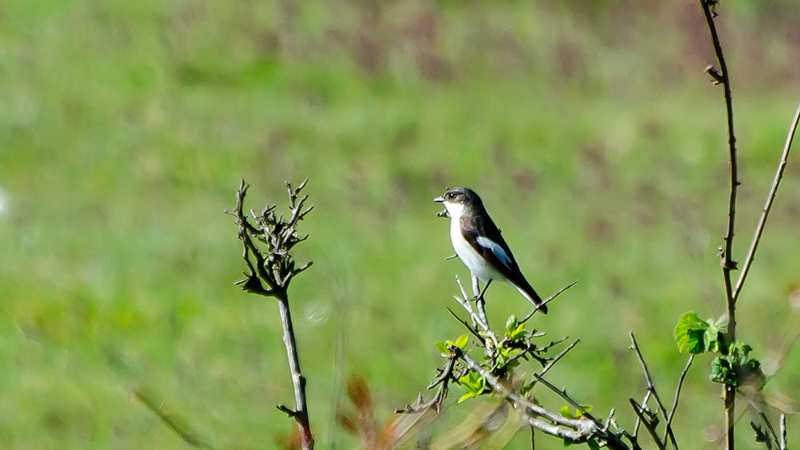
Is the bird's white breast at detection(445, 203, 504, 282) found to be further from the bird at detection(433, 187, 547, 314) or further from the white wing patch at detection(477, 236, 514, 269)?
the white wing patch at detection(477, 236, 514, 269)

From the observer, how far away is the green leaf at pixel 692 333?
205cm

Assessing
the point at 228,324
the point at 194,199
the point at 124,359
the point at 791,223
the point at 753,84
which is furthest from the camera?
the point at 753,84

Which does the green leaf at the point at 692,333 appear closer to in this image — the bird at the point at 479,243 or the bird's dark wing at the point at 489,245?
the bird at the point at 479,243

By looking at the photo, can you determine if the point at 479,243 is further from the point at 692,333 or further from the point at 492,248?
the point at 692,333

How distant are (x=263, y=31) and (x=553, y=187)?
6.39 meters

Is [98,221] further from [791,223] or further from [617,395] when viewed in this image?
[791,223]

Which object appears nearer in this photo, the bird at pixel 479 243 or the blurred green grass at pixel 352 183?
the bird at pixel 479 243

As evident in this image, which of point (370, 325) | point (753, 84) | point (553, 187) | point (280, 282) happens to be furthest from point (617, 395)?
point (753, 84)

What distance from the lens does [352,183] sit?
15398mm

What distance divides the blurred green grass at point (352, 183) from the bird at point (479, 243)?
1.58m

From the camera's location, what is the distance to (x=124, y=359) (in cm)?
1019

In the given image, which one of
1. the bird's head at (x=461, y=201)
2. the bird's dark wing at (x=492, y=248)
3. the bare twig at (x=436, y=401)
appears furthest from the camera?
the bird's head at (x=461, y=201)

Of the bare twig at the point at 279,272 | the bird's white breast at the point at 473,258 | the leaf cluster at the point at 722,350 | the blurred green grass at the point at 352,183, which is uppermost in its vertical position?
the blurred green grass at the point at 352,183

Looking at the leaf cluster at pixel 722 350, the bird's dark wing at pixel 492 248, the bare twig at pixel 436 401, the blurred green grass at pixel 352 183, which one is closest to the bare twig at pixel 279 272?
the bare twig at pixel 436 401
